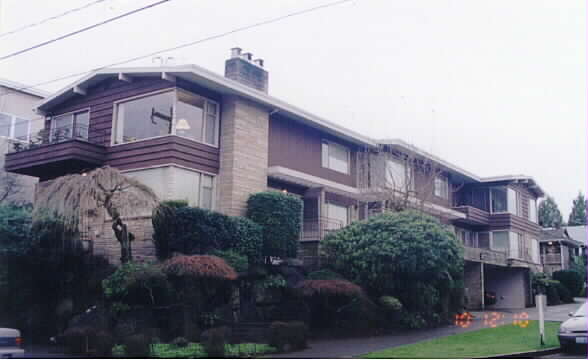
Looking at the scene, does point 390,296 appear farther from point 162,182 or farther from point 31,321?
point 31,321

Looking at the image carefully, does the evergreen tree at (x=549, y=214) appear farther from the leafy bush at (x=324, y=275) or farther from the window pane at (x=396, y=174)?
the leafy bush at (x=324, y=275)

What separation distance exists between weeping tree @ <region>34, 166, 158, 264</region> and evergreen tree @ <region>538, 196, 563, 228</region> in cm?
7167

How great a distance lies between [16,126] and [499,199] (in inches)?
1091

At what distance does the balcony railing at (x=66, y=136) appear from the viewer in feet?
75.3

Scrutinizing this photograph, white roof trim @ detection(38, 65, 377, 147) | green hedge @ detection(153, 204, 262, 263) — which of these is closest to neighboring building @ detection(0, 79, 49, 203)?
white roof trim @ detection(38, 65, 377, 147)

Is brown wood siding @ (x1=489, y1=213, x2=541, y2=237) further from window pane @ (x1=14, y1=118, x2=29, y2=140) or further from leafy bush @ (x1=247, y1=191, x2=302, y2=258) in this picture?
window pane @ (x1=14, y1=118, x2=29, y2=140)

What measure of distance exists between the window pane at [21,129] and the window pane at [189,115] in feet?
33.5

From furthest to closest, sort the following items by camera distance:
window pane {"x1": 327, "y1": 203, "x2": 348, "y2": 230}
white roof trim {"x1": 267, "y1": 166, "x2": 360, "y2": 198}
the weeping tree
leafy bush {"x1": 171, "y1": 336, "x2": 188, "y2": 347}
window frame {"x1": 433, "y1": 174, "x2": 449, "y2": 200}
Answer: window frame {"x1": 433, "y1": 174, "x2": 449, "y2": 200}
window pane {"x1": 327, "y1": 203, "x2": 348, "y2": 230}
white roof trim {"x1": 267, "y1": 166, "x2": 360, "y2": 198}
the weeping tree
leafy bush {"x1": 171, "y1": 336, "x2": 188, "y2": 347}

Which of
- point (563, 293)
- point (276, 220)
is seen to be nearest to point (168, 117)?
point (276, 220)

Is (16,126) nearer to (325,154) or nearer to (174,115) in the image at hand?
(174,115)

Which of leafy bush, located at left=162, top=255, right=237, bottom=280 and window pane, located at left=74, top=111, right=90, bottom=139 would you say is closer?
leafy bush, located at left=162, top=255, right=237, bottom=280

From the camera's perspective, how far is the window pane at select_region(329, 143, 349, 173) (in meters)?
27.7

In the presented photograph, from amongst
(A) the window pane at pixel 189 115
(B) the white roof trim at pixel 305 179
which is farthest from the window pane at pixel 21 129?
(B) the white roof trim at pixel 305 179

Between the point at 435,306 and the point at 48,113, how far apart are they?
16.6 meters
